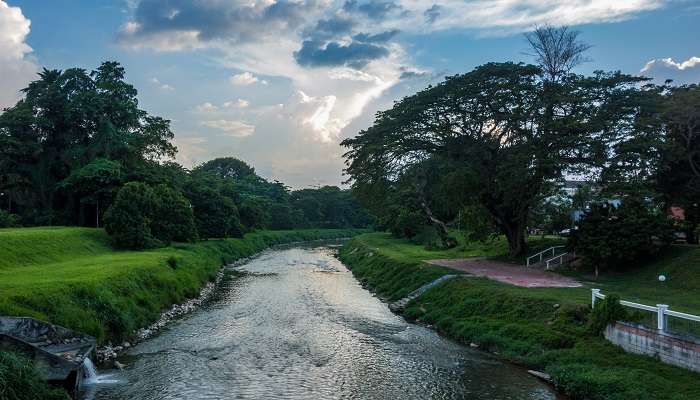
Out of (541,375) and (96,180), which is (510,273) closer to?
(541,375)

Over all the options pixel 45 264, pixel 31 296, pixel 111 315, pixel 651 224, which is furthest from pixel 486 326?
pixel 45 264

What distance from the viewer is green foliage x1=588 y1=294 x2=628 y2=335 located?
16.8 meters

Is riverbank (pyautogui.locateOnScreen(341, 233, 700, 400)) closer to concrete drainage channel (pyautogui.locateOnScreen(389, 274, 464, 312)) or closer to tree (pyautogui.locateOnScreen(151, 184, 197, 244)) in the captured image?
concrete drainage channel (pyautogui.locateOnScreen(389, 274, 464, 312))

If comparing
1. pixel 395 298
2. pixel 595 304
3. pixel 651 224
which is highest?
pixel 651 224

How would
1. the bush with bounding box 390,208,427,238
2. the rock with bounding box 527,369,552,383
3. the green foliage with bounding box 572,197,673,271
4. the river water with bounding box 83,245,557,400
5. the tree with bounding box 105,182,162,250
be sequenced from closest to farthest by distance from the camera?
the river water with bounding box 83,245,557,400, the rock with bounding box 527,369,552,383, the green foliage with bounding box 572,197,673,271, the tree with bounding box 105,182,162,250, the bush with bounding box 390,208,427,238

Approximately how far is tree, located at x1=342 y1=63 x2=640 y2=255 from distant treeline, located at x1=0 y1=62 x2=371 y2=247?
18.1 meters

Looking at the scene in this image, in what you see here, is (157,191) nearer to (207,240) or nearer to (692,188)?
(207,240)

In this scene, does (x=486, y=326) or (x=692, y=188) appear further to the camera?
(x=692, y=188)

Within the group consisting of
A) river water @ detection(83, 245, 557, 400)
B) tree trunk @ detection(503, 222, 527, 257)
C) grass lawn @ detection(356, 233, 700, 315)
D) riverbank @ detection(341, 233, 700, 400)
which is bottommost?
river water @ detection(83, 245, 557, 400)

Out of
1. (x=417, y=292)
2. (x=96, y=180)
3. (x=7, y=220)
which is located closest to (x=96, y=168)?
(x=96, y=180)

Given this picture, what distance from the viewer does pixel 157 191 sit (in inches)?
1863

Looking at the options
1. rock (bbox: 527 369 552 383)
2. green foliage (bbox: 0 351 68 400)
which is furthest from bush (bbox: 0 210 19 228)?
rock (bbox: 527 369 552 383)

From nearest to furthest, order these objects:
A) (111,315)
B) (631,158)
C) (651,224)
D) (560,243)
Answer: (111,315)
(651,224)
(631,158)
(560,243)

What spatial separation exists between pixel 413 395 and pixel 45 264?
917 inches
